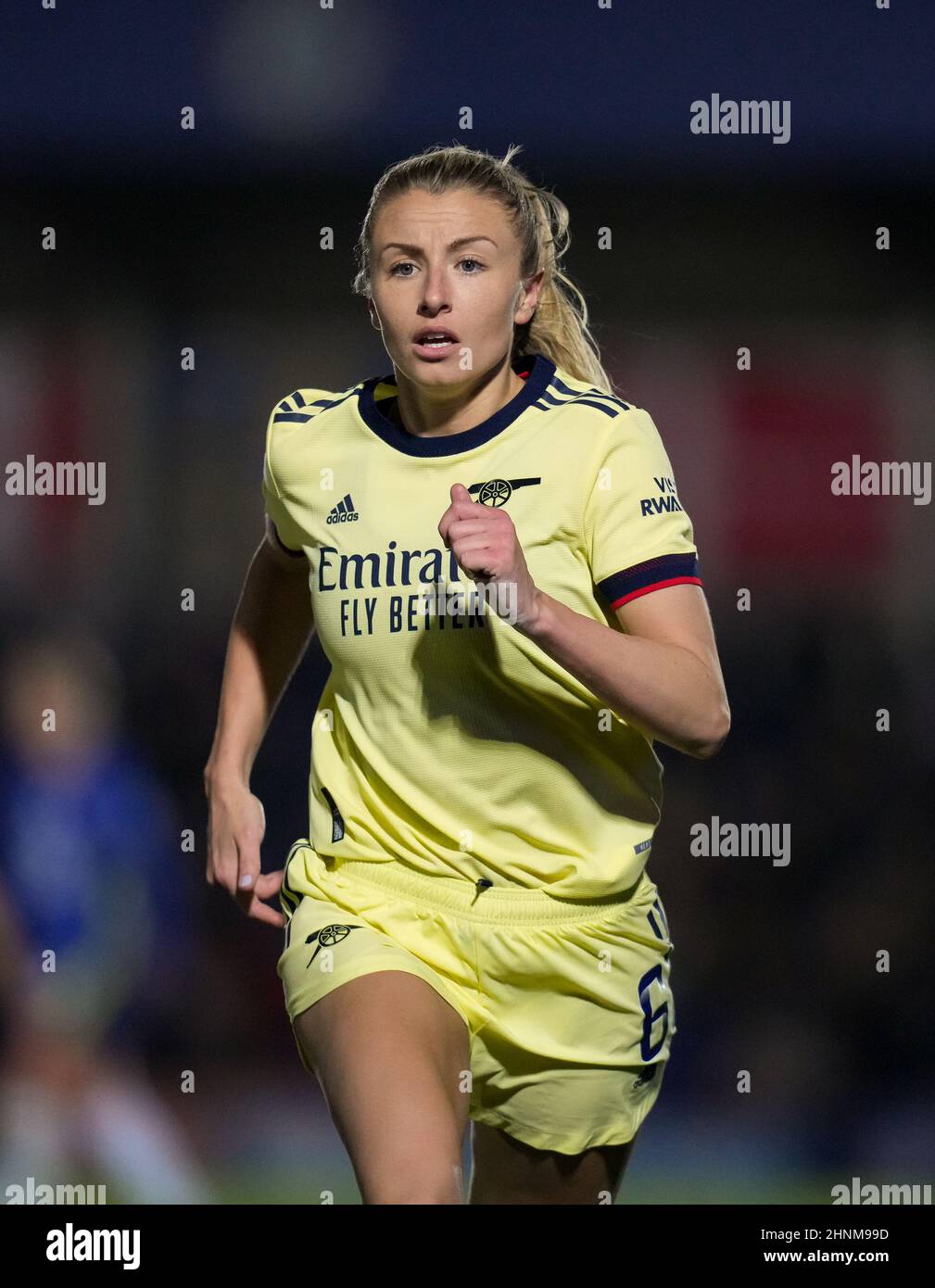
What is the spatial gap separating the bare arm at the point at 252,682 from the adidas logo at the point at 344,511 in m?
0.20

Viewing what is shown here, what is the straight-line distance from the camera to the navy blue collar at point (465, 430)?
2.21m

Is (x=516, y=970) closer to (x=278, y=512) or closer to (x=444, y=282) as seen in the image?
(x=278, y=512)

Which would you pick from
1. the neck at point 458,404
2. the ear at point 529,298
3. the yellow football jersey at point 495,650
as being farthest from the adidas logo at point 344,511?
the ear at point 529,298

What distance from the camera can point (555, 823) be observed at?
221cm

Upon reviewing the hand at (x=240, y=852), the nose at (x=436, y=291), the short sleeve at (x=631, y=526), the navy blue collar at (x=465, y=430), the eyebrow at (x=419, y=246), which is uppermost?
the eyebrow at (x=419, y=246)

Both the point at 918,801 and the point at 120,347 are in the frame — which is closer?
the point at 918,801

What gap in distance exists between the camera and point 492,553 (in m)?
1.85

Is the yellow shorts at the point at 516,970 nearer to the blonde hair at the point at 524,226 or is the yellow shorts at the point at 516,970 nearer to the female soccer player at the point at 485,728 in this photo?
the female soccer player at the point at 485,728

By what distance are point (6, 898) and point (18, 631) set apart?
1.15 meters

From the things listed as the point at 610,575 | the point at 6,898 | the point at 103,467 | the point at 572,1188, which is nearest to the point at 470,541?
the point at 610,575

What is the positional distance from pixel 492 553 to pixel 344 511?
451 millimetres

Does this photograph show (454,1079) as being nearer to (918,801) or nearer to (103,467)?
(918,801)

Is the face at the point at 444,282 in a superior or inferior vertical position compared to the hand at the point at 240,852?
superior

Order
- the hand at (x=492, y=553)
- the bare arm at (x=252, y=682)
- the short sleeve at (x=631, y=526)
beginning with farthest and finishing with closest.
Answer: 1. the bare arm at (x=252, y=682)
2. the short sleeve at (x=631, y=526)
3. the hand at (x=492, y=553)
